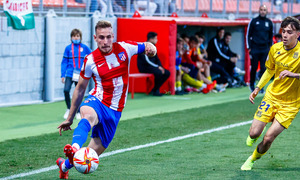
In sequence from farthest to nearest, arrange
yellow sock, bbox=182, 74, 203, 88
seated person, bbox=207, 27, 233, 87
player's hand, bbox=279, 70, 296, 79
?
1. seated person, bbox=207, 27, 233, 87
2. yellow sock, bbox=182, 74, 203, 88
3. player's hand, bbox=279, 70, 296, 79

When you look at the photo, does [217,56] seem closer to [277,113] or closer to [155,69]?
[155,69]

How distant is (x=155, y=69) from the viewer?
50.8ft

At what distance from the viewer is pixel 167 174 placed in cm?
707

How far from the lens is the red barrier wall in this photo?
623 inches

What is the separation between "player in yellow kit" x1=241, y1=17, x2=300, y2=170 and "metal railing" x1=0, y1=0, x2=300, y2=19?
25.7 ft

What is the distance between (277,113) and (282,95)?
9.2 inches

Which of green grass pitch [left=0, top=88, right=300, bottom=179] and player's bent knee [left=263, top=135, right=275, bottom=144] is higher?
player's bent knee [left=263, top=135, right=275, bottom=144]

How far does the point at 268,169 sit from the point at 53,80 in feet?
26.3

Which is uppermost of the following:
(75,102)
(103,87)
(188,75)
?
(103,87)

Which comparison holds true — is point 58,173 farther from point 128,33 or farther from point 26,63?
point 128,33

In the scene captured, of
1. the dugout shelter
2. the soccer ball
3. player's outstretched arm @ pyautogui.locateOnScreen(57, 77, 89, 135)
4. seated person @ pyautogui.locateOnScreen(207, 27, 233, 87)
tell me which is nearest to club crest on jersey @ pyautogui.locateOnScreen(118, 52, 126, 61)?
player's outstretched arm @ pyautogui.locateOnScreen(57, 77, 89, 135)

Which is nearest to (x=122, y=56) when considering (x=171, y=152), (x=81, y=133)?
(x=81, y=133)

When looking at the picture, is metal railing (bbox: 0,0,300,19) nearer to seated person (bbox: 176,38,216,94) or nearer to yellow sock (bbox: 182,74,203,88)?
seated person (bbox: 176,38,216,94)

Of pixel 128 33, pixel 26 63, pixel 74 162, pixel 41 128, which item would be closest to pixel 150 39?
pixel 128 33
